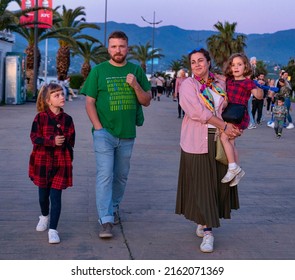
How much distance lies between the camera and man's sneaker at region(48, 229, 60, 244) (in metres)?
5.56

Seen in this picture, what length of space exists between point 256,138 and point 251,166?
17.6 ft

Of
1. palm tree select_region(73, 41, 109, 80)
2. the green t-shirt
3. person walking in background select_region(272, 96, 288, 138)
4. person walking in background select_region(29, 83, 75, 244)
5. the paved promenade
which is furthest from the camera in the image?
palm tree select_region(73, 41, 109, 80)

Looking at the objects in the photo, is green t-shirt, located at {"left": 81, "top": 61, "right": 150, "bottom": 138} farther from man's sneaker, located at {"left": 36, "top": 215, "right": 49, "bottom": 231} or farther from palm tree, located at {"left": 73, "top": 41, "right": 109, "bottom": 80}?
palm tree, located at {"left": 73, "top": 41, "right": 109, "bottom": 80}

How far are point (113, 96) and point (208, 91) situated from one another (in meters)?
0.92

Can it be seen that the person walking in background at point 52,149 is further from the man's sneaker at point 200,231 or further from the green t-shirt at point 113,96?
the man's sneaker at point 200,231

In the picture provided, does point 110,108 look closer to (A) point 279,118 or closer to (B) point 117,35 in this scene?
(B) point 117,35

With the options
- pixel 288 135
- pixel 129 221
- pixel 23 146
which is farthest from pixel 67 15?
pixel 129 221

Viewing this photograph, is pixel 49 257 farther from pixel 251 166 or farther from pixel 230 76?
pixel 251 166

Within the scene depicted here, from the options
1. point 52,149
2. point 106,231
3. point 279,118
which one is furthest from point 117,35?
point 279,118

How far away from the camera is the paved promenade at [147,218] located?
540 cm

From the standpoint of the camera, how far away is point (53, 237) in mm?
5590

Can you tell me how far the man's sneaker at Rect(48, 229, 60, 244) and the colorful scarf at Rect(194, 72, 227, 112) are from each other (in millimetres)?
1750

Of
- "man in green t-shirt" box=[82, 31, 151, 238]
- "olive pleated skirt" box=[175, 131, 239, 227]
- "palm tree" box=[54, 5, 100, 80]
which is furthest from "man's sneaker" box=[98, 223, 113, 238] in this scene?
"palm tree" box=[54, 5, 100, 80]

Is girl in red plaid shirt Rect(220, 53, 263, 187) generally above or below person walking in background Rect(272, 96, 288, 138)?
above
